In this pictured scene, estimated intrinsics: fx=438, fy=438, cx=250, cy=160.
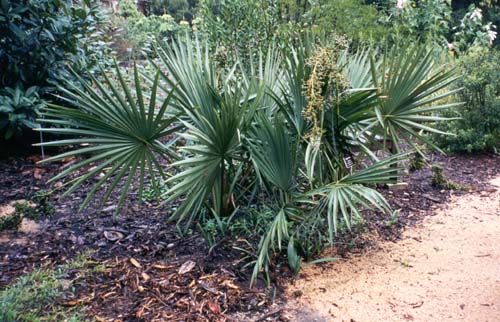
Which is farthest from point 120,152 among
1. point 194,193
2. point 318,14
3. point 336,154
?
point 318,14

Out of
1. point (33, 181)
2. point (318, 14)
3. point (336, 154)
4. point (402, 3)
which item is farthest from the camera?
point (402, 3)

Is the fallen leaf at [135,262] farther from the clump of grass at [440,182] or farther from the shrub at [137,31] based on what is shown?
the shrub at [137,31]

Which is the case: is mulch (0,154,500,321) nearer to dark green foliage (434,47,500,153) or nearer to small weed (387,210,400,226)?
small weed (387,210,400,226)

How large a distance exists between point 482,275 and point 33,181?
3.70m

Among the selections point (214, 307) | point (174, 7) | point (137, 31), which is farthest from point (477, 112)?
point (174, 7)

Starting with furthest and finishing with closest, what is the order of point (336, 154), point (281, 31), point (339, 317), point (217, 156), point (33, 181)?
point (281, 31), point (33, 181), point (336, 154), point (217, 156), point (339, 317)

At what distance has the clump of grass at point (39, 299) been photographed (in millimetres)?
2031

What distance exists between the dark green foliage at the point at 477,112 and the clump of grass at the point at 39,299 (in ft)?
14.2

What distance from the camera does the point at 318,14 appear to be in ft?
18.3

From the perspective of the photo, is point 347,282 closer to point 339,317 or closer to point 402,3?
point 339,317

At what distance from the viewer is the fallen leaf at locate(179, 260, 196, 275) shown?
8.58 feet

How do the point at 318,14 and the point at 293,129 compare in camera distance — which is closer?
the point at 293,129

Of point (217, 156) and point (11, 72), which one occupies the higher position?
point (11, 72)

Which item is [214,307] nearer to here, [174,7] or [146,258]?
[146,258]
